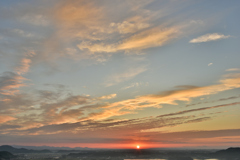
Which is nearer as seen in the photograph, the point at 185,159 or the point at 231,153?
the point at 185,159

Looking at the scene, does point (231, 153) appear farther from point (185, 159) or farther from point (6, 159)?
point (6, 159)

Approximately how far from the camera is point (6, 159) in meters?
198

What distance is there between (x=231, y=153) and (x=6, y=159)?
227 m

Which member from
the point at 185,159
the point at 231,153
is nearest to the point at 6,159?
the point at 185,159

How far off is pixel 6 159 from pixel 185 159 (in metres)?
181

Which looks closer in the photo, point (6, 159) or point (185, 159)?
point (185, 159)

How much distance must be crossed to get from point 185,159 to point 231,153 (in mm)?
50502

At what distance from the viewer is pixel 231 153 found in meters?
180

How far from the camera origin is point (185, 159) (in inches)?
6531

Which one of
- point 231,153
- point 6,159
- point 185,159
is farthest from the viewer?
point 6,159

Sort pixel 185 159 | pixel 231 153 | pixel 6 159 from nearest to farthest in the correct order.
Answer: pixel 185 159
pixel 231 153
pixel 6 159
